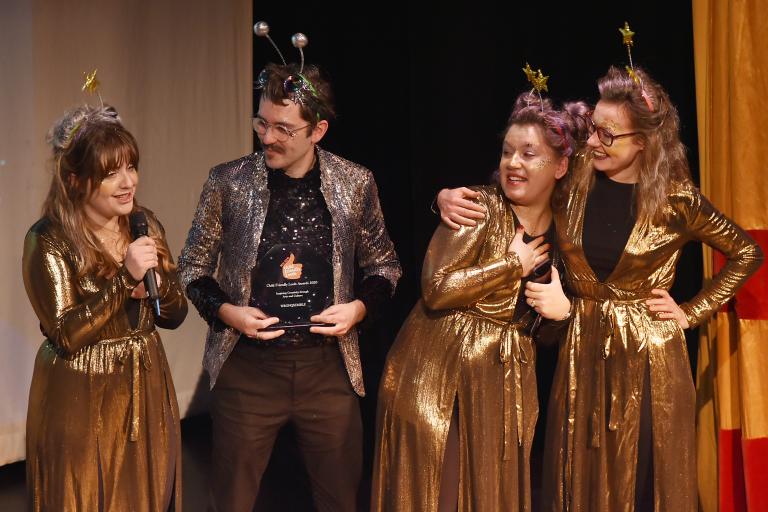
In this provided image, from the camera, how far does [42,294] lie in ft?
8.83

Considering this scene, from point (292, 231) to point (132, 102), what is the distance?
2266mm

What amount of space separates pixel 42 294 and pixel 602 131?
5.78 ft

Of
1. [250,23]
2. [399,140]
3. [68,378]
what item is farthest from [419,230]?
[68,378]

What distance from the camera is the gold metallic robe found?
2.95 meters

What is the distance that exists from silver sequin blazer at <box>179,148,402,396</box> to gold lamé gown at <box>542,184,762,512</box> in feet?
2.20

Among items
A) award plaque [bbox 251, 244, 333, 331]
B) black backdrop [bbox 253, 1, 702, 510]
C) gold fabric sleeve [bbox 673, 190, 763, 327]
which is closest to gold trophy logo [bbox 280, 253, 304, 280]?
award plaque [bbox 251, 244, 333, 331]

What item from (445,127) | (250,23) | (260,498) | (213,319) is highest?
(250,23)

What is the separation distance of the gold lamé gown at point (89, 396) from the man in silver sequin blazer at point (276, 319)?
0.82 feet

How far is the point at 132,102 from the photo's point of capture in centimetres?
498

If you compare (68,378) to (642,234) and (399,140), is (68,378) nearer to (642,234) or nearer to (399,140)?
(642,234)

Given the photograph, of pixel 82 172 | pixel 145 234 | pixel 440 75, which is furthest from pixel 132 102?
pixel 145 234

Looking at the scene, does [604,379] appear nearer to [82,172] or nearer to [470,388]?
[470,388]

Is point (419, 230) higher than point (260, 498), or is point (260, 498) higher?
point (419, 230)

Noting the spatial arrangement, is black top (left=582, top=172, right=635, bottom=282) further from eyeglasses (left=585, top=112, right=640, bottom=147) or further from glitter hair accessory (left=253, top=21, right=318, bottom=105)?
glitter hair accessory (left=253, top=21, right=318, bottom=105)
